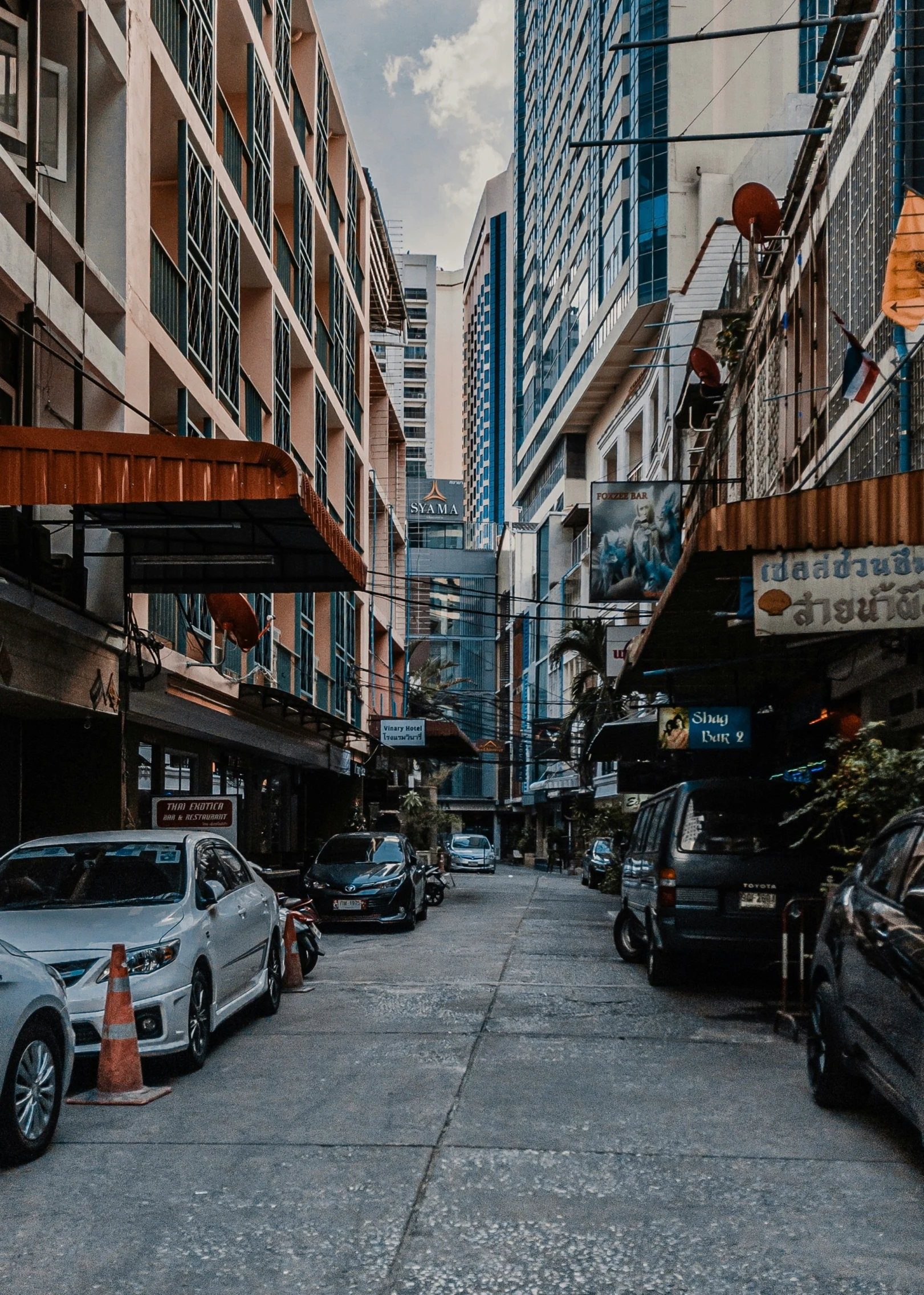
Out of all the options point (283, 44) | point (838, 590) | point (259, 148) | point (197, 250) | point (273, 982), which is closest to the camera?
point (838, 590)

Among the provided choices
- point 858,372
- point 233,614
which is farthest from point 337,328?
point 858,372

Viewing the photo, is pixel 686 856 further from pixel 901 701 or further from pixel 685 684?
pixel 685 684

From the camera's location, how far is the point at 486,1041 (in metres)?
10.2

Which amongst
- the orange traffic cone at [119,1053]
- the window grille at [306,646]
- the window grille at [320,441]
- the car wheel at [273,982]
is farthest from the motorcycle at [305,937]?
the window grille at [320,441]

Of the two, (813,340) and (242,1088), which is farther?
(813,340)

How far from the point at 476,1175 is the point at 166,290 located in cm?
1443

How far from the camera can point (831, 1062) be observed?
301 inches

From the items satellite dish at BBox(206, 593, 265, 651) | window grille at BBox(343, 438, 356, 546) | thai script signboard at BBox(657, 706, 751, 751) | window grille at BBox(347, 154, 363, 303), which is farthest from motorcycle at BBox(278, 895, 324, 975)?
window grille at BBox(347, 154, 363, 303)

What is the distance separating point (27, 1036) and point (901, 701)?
11.8 meters

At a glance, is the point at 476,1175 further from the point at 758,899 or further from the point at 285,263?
the point at 285,263

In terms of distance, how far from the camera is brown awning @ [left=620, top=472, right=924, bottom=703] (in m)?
10.5

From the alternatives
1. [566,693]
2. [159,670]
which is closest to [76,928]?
[159,670]

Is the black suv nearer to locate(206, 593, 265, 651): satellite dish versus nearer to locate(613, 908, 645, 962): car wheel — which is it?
locate(613, 908, 645, 962): car wheel

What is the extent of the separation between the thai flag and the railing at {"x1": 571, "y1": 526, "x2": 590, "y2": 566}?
Result: 52679mm
